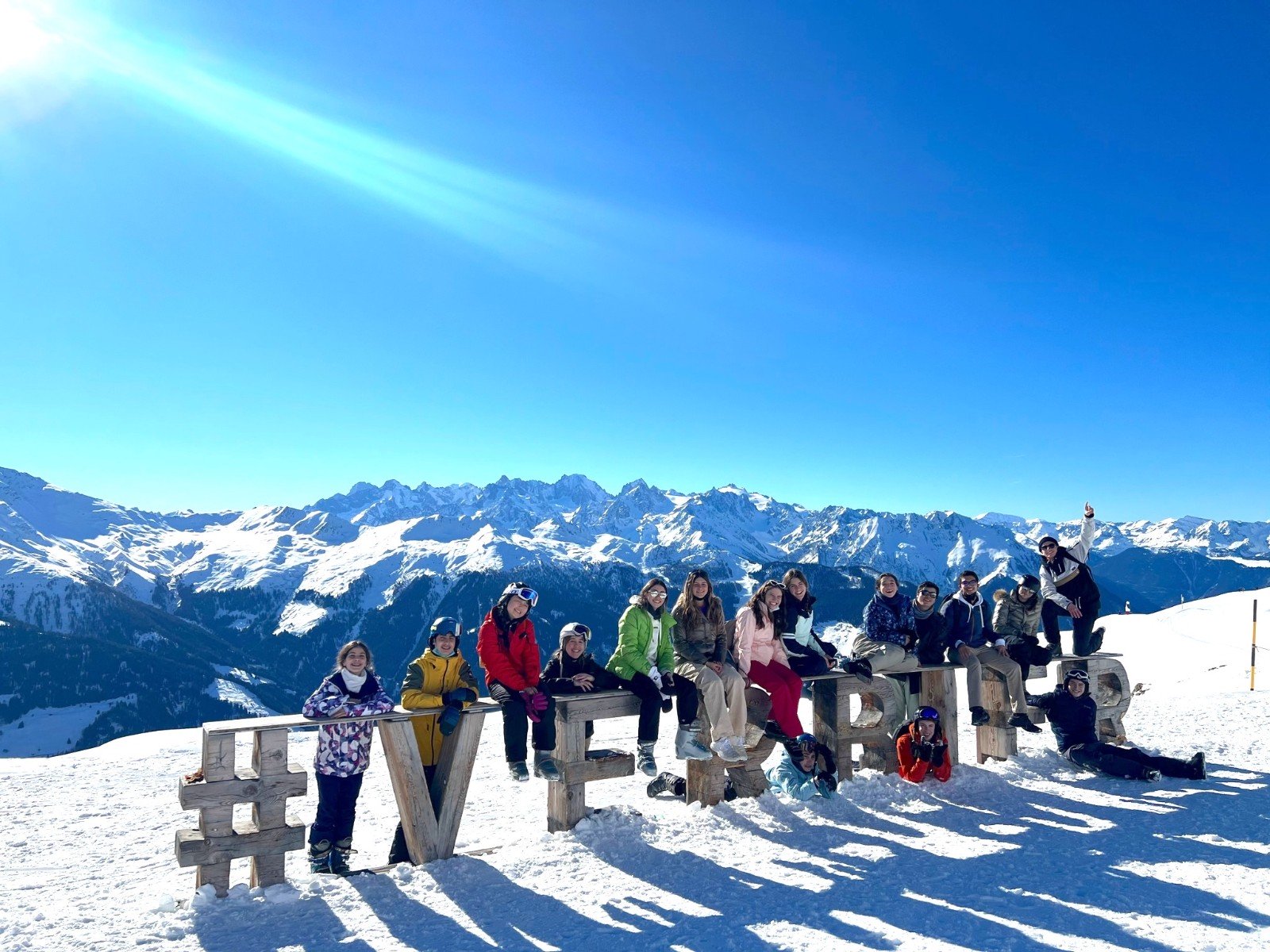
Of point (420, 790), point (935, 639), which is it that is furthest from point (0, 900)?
point (935, 639)

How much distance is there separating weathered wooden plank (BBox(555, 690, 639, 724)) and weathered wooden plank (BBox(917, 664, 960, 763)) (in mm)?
5203

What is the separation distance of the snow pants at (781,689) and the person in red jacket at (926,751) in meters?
1.98

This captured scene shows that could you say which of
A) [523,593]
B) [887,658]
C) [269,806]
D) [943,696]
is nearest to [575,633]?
[523,593]

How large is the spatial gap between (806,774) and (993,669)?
4297 millimetres

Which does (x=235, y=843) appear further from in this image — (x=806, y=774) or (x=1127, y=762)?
(x=1127, y=762)

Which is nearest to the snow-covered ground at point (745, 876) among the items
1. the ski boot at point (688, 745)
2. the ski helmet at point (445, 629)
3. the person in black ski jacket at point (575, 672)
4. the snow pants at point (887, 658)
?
Answer: the ski boot at point (688, 745)

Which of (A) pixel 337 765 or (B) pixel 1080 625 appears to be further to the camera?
(B) pixel 1080 625

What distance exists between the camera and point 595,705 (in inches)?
375

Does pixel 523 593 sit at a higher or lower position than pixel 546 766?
higher

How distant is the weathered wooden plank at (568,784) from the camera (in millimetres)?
9336

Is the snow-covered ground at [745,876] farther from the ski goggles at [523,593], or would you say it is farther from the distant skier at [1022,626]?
the ski goggles at [523,593]

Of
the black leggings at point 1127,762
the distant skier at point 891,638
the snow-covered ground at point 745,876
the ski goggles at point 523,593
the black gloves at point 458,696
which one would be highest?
the ski goggles at point 523,593

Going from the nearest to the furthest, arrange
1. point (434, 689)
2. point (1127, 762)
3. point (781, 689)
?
point (434, 689)
point (781, 689)
point (1127, 762)

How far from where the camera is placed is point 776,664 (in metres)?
10.7
